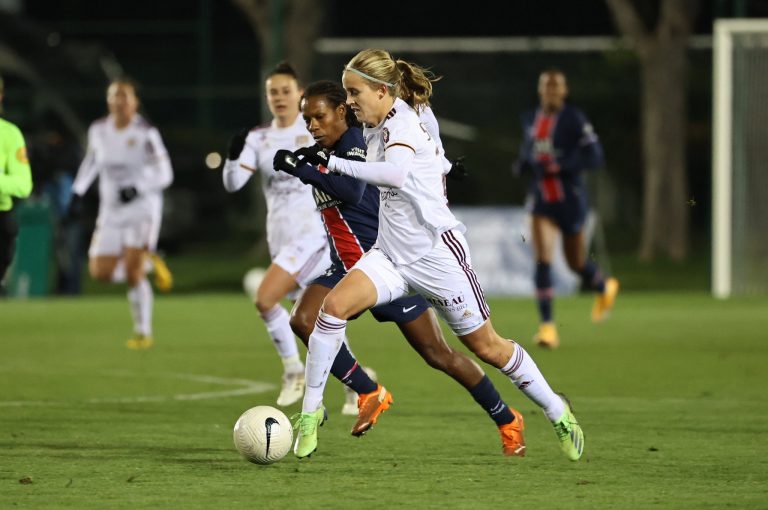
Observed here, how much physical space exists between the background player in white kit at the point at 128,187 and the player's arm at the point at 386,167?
8.00 meters

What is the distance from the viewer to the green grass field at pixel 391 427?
24.7 feet

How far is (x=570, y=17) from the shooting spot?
37062mm

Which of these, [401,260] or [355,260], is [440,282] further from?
[355,260]

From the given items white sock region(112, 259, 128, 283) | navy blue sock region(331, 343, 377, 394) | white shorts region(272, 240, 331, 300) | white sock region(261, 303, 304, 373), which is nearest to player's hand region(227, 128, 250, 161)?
white shorts region(272, 240, 331, 300)

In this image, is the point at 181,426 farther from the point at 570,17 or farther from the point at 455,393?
the point at 570,17

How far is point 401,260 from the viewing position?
8.24 meters

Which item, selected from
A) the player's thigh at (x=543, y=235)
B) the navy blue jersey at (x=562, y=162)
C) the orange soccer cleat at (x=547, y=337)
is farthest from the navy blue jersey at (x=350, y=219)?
the navy blue jersey at (x=562, y=162)

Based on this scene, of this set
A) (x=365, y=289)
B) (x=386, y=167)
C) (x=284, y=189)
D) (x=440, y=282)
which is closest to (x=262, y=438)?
(x=365, y=289)

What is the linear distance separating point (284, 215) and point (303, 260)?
0.35m

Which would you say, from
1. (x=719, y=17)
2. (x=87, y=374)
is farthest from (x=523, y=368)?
(x=719, y=17)

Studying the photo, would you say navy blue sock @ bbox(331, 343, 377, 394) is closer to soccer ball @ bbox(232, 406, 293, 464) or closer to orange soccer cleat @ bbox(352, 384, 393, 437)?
orange soccer cleat @ bbox(352, 384, 393, 437)

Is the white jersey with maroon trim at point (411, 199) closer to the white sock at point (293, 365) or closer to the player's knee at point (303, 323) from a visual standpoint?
the player's knee at point (303, 323)

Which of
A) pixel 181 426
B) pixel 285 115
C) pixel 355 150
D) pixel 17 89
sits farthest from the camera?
pixel 17 89

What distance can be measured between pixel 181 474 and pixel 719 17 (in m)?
16.1
